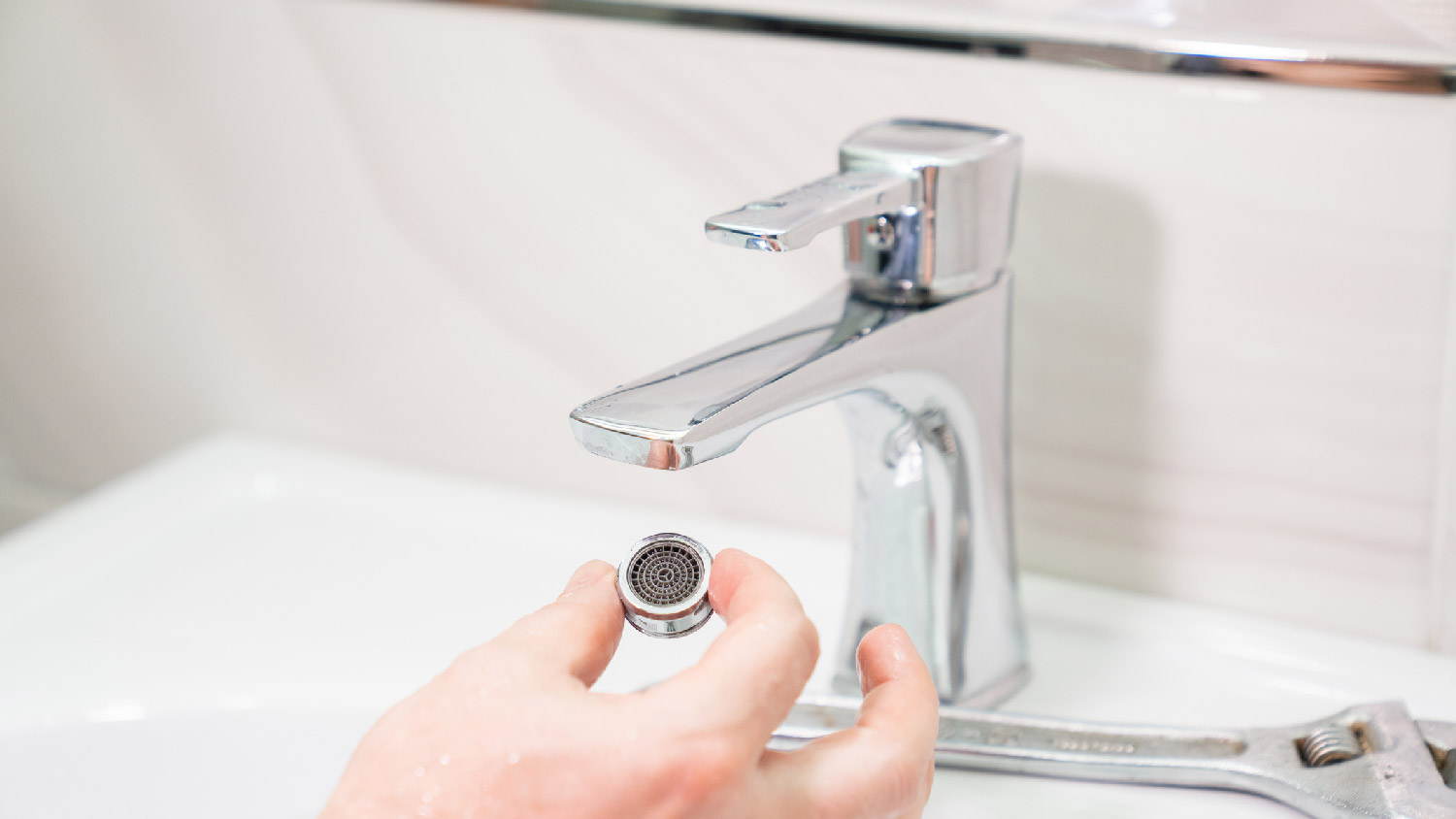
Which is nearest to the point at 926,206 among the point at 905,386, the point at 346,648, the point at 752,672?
the point at 905,386

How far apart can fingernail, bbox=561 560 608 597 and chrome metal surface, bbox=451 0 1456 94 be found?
23cm

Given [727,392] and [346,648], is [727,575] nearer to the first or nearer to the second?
[727,392]

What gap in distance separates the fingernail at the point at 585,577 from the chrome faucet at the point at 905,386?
0.11 feet

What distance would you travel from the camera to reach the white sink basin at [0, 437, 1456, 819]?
1.34ft

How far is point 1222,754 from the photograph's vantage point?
356 mm

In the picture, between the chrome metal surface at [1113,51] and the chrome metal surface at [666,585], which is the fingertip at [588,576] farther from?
the chrome metal surface at [1113,51]

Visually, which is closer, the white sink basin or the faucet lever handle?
the faucet lever handle

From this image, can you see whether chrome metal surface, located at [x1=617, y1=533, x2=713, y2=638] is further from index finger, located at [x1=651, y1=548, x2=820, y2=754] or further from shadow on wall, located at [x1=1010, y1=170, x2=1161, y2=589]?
shadow on wall, located at [x1=1010, y1=170, x2=1161, y2=589]

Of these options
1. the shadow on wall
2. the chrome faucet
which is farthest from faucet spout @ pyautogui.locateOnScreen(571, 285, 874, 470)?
the shadow on wall

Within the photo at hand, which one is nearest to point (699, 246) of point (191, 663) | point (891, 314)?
point (891, 314)

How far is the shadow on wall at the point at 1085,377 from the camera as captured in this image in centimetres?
41

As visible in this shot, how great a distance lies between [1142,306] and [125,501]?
0.46m

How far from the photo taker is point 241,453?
0.58 meters

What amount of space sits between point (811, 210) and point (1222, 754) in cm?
21
